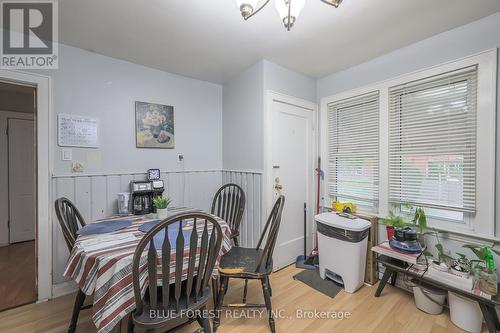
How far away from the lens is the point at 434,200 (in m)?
1.96

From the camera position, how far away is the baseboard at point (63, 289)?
1.97 metres

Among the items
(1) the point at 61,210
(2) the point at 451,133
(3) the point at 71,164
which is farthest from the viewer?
(3) the point at 71,164

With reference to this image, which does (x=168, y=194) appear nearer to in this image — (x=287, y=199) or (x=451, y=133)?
(x=287, y=199)

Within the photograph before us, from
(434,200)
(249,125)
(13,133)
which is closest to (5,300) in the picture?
(13,133)

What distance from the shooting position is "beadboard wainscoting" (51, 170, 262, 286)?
201cm

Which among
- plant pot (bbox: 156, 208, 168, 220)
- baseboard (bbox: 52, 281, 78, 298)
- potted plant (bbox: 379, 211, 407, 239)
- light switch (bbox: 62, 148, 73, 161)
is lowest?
baseboard (bbox: 52, 281, 78, 298)

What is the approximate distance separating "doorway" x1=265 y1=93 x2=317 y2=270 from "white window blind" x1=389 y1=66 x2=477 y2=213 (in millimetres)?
931

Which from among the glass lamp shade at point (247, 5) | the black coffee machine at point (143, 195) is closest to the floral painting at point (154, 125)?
the black coffee machine at point (143, 195)

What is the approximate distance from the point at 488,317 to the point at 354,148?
169cm

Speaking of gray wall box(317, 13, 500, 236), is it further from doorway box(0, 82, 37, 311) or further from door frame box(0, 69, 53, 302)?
doorway box(0, 82, 37, 311)

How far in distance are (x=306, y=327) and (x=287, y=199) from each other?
1304mm

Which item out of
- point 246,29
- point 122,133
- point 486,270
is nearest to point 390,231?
point 486,270

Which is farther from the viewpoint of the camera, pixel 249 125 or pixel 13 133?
pixel 13 133

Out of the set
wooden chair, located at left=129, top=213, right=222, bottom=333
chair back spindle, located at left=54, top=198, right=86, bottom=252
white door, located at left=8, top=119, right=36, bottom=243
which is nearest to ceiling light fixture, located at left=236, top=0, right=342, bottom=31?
wooden chair, located at left=129, top=213, right=222, bottom=333
